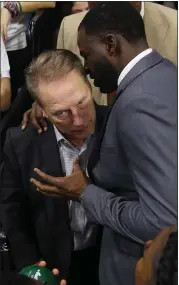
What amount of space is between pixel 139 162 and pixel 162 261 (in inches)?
8.6

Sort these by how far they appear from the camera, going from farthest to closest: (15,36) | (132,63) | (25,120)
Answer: (15,36) → (25,120) → (132,63)

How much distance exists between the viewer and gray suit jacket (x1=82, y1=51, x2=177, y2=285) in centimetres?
91

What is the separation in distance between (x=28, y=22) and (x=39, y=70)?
2.15 feet

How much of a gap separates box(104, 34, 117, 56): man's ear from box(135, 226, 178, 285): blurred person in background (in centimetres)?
39

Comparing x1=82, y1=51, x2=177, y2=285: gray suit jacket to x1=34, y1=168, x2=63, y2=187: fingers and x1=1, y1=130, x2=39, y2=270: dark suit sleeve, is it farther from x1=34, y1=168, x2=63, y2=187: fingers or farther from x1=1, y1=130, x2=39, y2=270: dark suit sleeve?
x1=1, y1=130, x2=39, y2=270: dark suit sleeve

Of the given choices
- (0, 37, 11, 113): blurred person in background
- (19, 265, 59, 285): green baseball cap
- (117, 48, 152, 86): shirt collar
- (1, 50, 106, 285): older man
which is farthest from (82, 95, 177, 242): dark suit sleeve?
(0, 37, 11, 113): blurred person in background

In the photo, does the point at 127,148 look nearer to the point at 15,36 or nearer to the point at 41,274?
the point at 41,274

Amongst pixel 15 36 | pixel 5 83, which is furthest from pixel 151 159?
pixel 15 36

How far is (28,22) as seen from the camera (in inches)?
72.4

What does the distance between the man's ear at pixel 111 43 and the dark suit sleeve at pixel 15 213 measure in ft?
1.33

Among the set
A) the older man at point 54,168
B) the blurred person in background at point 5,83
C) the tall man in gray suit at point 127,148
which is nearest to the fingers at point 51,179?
the tall man in gray suit at point 127,148

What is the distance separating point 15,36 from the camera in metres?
1.85

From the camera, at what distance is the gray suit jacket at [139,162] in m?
0.91

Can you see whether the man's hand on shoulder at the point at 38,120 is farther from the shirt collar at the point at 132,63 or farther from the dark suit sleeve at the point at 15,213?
the shirt collar at the point at 132,63
